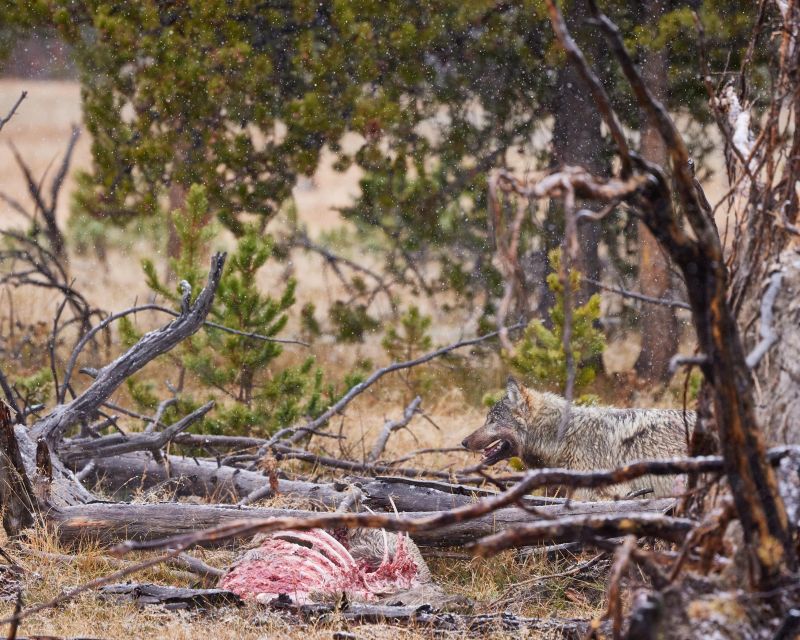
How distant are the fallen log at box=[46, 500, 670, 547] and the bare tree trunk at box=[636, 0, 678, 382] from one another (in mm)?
4909

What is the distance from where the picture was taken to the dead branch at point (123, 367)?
18.6 ft

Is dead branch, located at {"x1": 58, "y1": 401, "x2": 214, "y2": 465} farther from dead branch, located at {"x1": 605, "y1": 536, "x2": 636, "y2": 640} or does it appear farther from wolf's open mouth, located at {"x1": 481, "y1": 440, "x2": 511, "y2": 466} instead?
dead branch, located at {"x1": 605, "y1": 536, "x2": 636, "y2": 640}

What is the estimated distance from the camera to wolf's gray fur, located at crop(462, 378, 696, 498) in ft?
19.9

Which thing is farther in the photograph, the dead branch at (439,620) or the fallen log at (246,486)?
the fallen log at (246,486)

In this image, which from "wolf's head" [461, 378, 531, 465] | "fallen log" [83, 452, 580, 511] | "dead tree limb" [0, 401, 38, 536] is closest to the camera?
"dead tree limb" [0, 401, 38, 536]

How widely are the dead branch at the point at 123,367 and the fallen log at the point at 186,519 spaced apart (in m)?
0.68

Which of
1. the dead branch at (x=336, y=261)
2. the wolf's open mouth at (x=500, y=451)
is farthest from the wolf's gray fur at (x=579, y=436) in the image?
the dead branch at (x=336, y=261)

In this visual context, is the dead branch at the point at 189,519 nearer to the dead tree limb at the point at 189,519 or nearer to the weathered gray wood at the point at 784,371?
the dead tree limb at the point at 189,519

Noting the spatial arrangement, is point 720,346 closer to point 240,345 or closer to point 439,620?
point 439,620

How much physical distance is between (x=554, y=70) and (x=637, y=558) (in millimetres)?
8455

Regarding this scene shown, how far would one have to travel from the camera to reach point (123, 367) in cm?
577

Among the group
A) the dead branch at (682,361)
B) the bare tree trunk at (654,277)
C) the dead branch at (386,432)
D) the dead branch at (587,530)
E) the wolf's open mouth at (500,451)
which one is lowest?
the dead branch at (587,530)

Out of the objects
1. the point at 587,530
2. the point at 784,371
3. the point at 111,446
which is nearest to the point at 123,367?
the point at 111,446

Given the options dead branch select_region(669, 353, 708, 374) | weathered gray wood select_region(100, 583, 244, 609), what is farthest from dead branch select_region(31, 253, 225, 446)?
dead branch select_region(669, 353, 708, 374)
